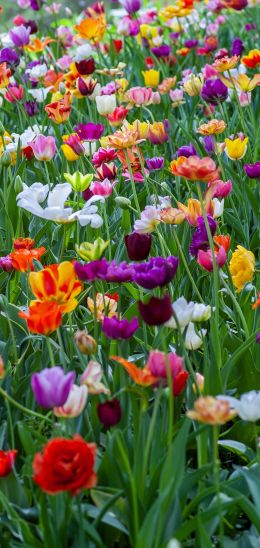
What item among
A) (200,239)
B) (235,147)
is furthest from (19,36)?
(200,239)

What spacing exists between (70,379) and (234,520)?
40 cm

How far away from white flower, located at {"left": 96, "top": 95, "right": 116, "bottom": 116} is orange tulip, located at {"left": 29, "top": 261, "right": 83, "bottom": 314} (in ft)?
3.98

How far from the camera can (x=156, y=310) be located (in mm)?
1268

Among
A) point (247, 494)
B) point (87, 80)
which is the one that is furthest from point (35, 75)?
point (247, 494)

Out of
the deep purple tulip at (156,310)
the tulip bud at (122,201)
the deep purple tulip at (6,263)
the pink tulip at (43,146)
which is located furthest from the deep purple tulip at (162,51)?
the deep purple tulip at (156,310)

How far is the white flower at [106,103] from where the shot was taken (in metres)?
2.60

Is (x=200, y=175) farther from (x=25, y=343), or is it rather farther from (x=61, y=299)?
(x=25, y=343)

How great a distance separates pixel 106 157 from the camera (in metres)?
2.26

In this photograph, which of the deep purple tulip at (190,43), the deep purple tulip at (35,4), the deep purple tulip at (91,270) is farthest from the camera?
the deep purple tulip at (35,4)

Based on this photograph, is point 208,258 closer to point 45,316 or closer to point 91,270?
point 91,270

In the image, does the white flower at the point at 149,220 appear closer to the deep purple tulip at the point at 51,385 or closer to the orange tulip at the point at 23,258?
the orange tulip at the point at 23,258

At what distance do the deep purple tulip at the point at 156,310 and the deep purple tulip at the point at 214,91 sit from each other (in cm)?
152

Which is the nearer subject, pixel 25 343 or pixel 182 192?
pixel 25 343

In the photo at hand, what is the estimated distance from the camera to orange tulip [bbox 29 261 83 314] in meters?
1.47
